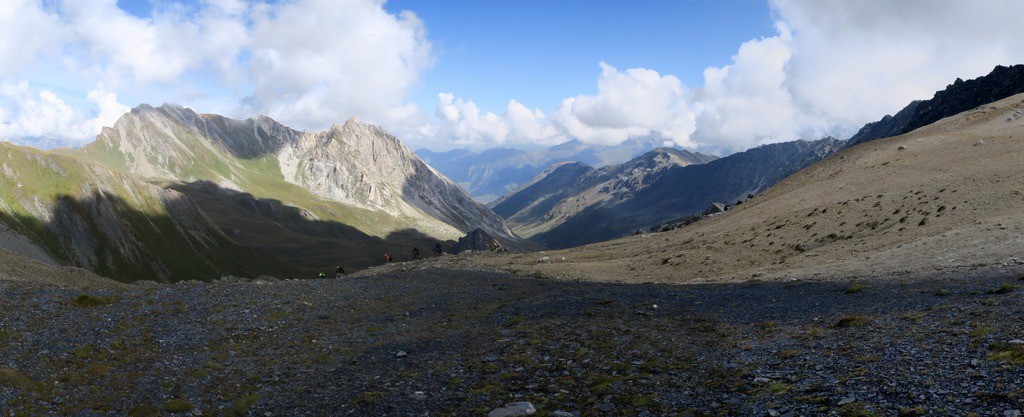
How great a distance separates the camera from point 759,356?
57.4 ft

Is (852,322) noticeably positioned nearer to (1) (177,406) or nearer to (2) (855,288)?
(2) (855,288)

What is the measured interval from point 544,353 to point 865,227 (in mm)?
33916

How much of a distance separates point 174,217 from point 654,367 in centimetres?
17705

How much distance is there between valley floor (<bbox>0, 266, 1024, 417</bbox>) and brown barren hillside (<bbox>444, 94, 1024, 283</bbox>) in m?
6.95

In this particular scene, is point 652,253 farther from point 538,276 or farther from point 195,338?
point 195,338

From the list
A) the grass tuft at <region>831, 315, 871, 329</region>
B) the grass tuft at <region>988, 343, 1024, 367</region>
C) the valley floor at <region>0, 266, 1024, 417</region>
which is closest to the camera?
the grass tuft at <region>988, 343, 1024, 367</region>

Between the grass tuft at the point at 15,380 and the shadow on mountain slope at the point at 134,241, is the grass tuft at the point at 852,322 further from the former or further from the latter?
the shadow on mountain slope at the point at 134,241

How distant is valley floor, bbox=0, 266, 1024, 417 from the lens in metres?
14.1

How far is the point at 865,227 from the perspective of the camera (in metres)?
41.9

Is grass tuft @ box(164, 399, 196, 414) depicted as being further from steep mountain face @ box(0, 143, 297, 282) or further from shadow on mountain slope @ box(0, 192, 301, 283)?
steep mountain face @ box(0, 143, 297, 282)

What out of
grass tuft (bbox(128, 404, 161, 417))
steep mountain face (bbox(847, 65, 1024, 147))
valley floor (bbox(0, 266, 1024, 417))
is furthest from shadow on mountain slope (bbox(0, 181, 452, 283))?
steep mountain face (bbox(847, 65, 1024, 147))

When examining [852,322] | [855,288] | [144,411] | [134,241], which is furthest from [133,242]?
[852,322]

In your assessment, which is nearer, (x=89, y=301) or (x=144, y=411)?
(x=144, y=411)

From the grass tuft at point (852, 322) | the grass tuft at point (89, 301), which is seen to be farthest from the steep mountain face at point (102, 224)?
the grass tuft at point (852, 322)
